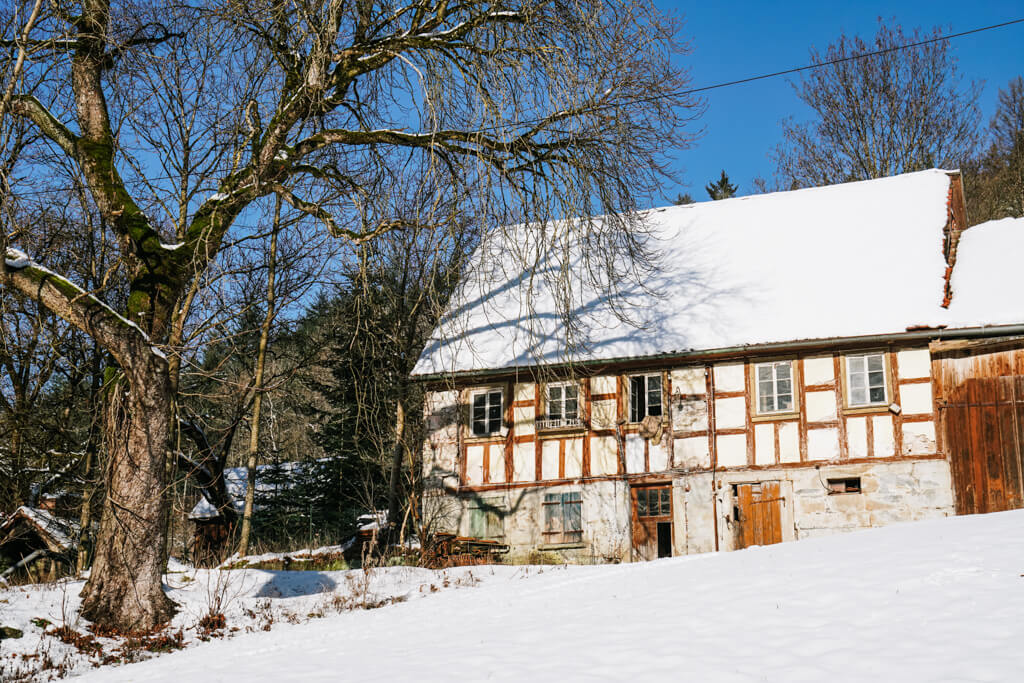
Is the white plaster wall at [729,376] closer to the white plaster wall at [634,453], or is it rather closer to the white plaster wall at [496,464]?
the white plaster wall at [634,453]

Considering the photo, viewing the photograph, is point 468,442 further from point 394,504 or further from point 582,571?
point 582,571

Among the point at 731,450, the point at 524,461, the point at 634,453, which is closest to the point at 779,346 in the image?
the point at 731,450

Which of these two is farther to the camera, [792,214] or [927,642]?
[792,214]

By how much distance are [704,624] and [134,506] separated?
6.38 m

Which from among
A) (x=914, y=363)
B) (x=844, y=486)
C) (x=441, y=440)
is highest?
(x=914, y=363)

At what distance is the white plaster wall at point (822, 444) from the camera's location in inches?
712

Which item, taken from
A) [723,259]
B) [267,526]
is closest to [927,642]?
[723,259]

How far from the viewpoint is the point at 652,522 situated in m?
19.2

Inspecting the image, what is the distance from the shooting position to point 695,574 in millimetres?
13000

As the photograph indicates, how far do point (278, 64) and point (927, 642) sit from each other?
858 centimetres

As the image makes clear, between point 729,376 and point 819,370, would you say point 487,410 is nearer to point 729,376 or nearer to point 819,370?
point 729,376

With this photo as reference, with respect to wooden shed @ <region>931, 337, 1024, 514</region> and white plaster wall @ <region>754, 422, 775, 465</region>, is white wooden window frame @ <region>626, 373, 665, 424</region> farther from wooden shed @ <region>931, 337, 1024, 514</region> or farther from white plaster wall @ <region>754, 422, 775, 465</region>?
wooden shed @ <region>931, 337, 1024, 514</region>

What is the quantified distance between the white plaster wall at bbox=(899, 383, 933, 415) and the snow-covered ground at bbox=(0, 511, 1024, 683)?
3666 millimetres

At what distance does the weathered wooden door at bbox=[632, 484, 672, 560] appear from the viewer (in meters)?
19.2
